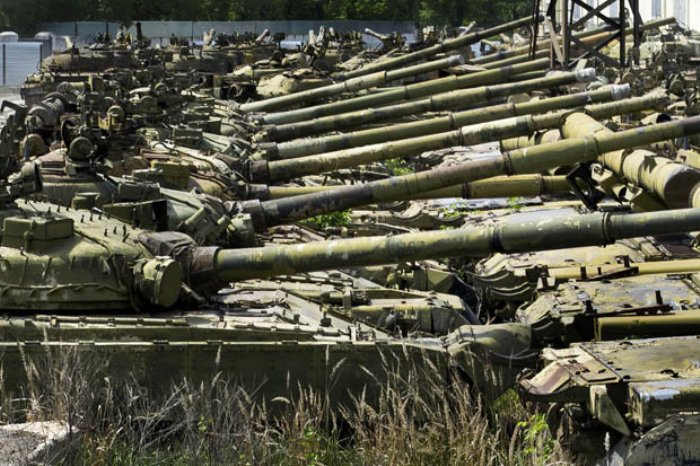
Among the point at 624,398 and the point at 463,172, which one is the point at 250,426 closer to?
the point at 624,398

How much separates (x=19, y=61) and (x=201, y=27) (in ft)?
80.3

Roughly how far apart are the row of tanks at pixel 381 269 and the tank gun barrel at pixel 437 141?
0.16 ft

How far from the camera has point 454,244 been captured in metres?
14.4

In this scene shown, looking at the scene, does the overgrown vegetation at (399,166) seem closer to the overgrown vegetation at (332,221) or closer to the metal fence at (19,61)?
the overgrown vegetation at (332,221)

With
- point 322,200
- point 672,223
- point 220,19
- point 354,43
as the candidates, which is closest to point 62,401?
point 672,223

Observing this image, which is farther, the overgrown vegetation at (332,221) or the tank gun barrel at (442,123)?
the tank gun barrel at (442,123)

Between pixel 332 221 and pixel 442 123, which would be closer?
pixel 332 221

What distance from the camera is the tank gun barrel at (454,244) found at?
13859 millimetres

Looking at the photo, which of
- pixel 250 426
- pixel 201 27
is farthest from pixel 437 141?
pixel 201 27

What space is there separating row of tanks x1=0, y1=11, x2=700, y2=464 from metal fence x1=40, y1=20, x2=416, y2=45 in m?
45.7

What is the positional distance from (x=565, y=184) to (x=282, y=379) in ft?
36.2

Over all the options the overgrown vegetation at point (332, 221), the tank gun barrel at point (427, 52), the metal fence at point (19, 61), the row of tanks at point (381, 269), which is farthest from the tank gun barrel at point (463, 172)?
the metal fence at point (19, 61)

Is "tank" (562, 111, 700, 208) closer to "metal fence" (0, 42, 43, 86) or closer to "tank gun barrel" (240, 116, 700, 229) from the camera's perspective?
"tank gun barrel" (240, 116, 700, 229)

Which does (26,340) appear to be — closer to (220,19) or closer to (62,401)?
(62,401)
